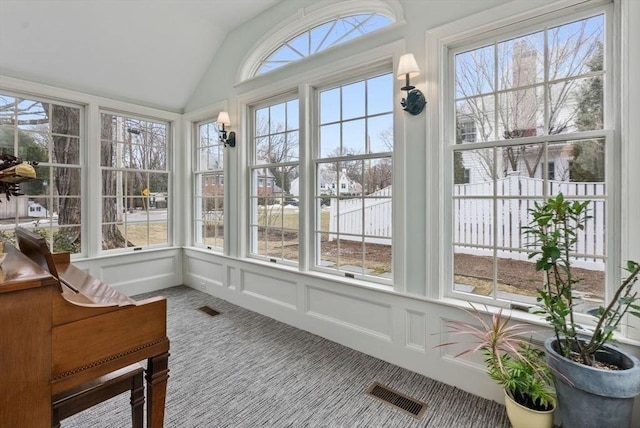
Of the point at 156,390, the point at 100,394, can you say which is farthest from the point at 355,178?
the point at 100,394

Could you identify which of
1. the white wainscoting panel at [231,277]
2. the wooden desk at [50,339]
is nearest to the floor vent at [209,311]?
the white wainscoting panel at [231,277]

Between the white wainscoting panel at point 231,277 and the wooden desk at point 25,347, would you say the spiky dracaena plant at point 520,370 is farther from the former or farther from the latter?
the white wainscoting panel at point 231,277

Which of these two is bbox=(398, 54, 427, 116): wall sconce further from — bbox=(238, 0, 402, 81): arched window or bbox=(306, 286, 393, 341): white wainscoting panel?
bbox=(306, 286, 393, 341): white wainscoting panel

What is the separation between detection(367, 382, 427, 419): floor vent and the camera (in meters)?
1.92

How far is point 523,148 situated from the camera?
2.03 meters

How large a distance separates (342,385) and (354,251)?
1116mm

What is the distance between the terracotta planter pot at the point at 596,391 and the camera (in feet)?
4.59

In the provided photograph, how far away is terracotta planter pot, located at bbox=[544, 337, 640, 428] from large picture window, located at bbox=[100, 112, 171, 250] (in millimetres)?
4594

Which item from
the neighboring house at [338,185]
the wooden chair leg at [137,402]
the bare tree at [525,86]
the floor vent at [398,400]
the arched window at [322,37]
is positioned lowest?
the floor vent at [398,400]

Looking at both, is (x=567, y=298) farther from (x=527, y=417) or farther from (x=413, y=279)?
(x=413, y=279)

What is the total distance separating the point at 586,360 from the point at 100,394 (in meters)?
2.38

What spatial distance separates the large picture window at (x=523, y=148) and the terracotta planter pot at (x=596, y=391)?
527mm

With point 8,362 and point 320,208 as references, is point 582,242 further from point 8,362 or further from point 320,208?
point 8,362

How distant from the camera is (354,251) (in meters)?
2.84
